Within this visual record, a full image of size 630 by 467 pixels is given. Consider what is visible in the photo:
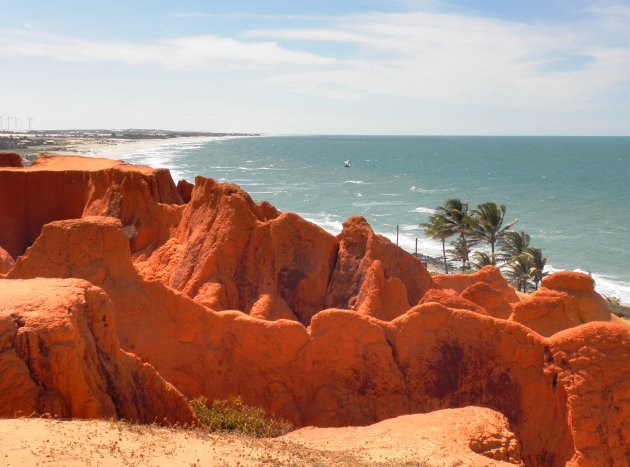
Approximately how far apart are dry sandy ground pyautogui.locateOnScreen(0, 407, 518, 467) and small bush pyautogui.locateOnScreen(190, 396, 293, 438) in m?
0.54

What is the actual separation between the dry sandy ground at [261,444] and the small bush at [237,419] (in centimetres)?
54

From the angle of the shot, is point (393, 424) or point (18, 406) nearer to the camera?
point (18, 406)

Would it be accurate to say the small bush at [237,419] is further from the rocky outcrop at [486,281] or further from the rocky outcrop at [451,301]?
the rocky outcrop at [486,281]

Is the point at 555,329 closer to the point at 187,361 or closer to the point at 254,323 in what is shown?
the point at 254,323

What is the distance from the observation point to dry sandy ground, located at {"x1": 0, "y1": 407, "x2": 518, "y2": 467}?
32.4 ft

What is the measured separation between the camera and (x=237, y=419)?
14.6 m

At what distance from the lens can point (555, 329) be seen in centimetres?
2012

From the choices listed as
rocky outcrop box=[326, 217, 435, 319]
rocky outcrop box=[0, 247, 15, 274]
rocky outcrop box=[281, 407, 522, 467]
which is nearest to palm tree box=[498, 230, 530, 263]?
rocky outcrop box=[326, 217, 435, 319]

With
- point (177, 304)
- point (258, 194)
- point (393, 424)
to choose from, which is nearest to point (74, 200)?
point (177, 304)

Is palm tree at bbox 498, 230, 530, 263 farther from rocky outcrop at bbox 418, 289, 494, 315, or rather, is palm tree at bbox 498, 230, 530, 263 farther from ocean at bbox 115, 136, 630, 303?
rocky outcrop at bbox 418, 289, 494, 315

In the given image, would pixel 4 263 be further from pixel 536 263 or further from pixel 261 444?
pixel 536 263

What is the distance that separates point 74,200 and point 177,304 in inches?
670

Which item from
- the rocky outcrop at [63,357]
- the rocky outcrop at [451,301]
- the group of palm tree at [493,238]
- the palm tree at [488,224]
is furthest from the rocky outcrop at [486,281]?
the palm tree at [488,224]

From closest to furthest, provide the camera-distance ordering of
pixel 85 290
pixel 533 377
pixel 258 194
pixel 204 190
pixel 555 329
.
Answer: pixel 85 290, pixel 533 377, pixel 555 329, pixel 204 190, pixel 258 194
